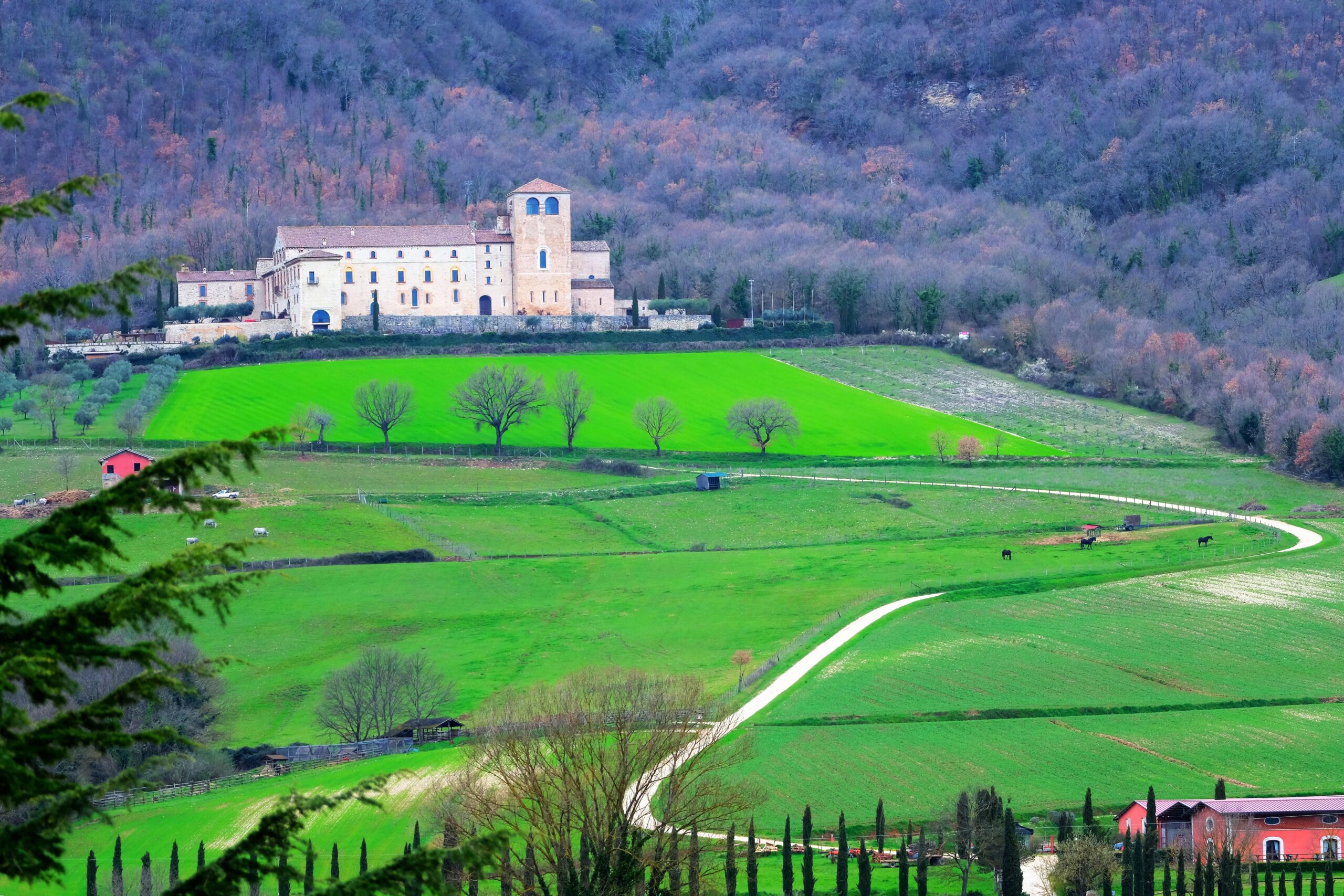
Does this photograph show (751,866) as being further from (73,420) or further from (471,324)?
(471,324)

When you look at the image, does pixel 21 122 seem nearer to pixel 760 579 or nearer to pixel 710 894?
pixel 710 894

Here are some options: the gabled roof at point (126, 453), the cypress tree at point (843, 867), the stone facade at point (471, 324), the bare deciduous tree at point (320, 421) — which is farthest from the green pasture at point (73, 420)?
the cypress tree at point (843, 867)

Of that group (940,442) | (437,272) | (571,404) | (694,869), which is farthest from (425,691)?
(437,272)

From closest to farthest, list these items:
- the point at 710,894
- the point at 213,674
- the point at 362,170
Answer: the point at 213,674
the point at 710,894
the point at 362,170

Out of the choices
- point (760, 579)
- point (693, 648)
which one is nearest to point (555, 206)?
point (760, 579)

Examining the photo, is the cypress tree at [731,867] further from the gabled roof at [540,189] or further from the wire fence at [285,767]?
the gabled roof at [540,189]

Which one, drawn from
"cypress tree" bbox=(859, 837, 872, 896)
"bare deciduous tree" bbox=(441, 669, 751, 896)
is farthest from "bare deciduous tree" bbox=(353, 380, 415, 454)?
"cypress tree" bbox=(859, 837, 872, 896)

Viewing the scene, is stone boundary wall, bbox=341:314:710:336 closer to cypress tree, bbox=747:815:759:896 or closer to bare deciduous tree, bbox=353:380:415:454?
bare deciduous tree, bbox=353:380:415:454
